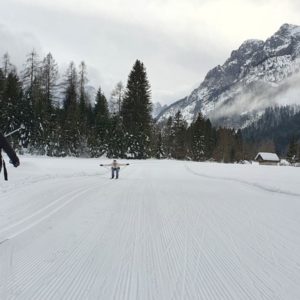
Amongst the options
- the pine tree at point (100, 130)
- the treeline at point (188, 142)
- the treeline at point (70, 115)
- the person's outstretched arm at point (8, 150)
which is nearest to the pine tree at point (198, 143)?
the treeline at point (188, 142)

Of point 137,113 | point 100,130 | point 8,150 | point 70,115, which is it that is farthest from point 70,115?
point 8,150

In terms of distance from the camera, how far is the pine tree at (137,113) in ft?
200

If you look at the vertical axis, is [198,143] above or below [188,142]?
below

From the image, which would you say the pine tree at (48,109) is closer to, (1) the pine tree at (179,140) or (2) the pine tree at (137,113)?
(2) the pine tree at (137,113)

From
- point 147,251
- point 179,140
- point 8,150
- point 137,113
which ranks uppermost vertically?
point 137,113

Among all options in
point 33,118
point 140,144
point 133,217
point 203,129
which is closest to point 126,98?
point 140,144

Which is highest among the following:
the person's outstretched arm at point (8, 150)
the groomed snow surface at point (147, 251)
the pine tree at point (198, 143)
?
the pine tree at point (198, 143)

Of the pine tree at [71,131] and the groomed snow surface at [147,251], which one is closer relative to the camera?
the groomed snow surface at [147,251]

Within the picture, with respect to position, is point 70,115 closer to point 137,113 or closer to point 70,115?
point 70,115

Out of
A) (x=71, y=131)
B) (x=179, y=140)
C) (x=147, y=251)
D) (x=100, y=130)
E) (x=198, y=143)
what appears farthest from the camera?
(x=179, y=140)

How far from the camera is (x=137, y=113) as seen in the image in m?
63.8

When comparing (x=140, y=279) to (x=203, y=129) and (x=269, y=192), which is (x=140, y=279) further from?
(x=203, y=129)

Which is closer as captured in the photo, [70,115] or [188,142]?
[70,115]

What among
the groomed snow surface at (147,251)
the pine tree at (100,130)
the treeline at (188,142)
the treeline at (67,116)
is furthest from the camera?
the treeline at (188,142)
